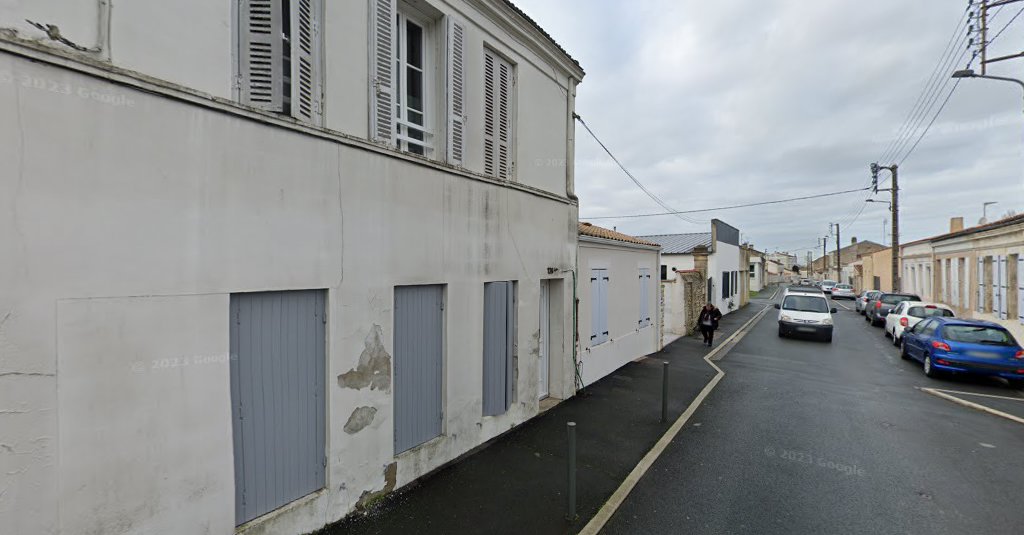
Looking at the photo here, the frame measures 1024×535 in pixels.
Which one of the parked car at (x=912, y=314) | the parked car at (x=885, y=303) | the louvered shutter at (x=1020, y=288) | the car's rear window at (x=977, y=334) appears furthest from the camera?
the parked car at (x=885, y=303)

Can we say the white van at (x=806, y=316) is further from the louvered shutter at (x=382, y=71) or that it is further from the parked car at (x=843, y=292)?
the parked car at (x=843, y=292)

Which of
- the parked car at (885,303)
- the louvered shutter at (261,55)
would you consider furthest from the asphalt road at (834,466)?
the parked car at (885,303)

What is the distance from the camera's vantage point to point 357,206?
425 cm

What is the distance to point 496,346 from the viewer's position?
6.29m

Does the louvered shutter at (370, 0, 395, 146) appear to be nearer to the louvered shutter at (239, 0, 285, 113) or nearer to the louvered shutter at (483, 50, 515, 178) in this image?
the louvered shutter at (239, 0, 285, 113)

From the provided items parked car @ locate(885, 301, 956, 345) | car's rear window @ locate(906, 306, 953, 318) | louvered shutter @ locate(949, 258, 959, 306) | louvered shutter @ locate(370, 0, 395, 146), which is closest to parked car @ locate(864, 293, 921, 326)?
louvered shutter @ locate(949, 258, 959, 306)

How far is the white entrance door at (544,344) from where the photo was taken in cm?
770

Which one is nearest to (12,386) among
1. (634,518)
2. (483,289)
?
(483,289)

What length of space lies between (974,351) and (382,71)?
1285 cm

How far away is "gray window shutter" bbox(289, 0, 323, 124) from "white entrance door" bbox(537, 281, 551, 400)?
4.68 meters

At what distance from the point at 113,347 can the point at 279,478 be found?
1.72m

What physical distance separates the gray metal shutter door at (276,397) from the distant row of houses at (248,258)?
0.7 inches

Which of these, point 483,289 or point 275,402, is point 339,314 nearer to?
point 275,402

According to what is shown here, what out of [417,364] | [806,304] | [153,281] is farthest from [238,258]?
[806,304]
